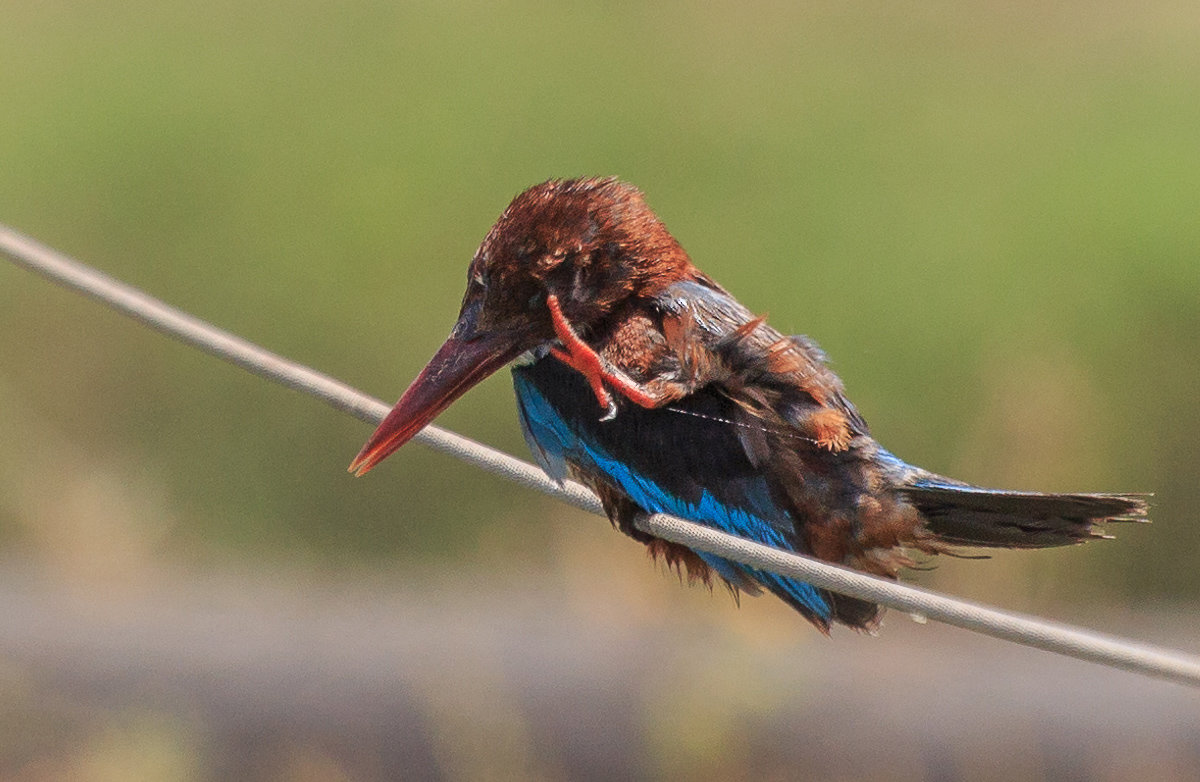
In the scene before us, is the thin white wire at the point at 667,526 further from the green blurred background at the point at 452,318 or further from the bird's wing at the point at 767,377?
the green blurred background at the point at 452,318

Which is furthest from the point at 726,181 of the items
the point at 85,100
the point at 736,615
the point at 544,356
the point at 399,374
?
the point at 544,356

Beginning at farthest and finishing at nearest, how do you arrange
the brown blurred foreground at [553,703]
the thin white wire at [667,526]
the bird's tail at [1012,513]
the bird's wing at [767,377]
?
the brown blurred foreground at [553,703] < the bird's wing at [767,377] < the bird's tail at [1012,513] < the thin white wire at [667,526]


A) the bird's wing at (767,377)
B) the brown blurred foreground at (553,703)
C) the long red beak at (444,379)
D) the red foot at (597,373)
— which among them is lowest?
the brown blurred foreground at (553,703)

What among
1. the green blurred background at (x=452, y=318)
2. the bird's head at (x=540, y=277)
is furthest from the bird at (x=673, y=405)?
the green blurred background at (x=452, y=318)

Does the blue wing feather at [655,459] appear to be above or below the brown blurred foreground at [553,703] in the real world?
above

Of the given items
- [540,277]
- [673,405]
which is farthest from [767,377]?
[540,277]

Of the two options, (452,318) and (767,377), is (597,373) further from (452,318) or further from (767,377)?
(452,318)

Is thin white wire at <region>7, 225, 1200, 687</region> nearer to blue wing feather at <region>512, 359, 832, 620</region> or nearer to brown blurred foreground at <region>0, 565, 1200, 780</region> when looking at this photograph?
blue wing feather at <region>512, 359, 832, 620</region>
